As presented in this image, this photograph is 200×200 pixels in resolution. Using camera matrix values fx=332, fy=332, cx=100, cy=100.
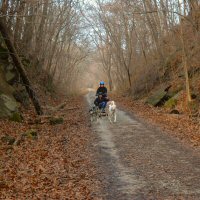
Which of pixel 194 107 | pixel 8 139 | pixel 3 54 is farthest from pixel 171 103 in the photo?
pixel 8 139

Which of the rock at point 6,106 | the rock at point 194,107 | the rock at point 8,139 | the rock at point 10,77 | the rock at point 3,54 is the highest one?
the rock at point 3,54

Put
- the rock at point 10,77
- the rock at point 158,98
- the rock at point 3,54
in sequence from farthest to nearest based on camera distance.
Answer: the rock at point 158,98, the rock at point 3,54, the rock at point 10,77

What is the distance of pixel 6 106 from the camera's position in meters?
17.2

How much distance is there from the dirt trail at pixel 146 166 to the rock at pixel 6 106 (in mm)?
5465

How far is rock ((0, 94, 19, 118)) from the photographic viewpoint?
662 inches

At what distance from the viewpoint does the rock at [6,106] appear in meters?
16.8

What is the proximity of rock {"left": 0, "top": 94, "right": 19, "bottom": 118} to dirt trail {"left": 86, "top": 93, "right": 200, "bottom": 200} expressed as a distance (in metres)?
5.46

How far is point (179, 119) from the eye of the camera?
672 inches

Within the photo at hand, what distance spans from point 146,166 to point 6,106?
10258mm

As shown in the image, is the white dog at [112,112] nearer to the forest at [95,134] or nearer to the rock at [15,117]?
the forest at [95,134]

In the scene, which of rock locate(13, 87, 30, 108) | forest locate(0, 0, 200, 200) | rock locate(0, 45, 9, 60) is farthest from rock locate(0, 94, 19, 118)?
rock locate(0, 45, 9, 60)

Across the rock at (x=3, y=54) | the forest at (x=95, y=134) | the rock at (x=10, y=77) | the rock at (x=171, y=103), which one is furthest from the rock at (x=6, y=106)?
the rock at (x=171, y=103)

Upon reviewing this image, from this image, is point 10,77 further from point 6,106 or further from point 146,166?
point 146,166

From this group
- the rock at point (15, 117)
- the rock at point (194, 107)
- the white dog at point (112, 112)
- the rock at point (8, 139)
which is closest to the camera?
the rock at point (8, 139)
